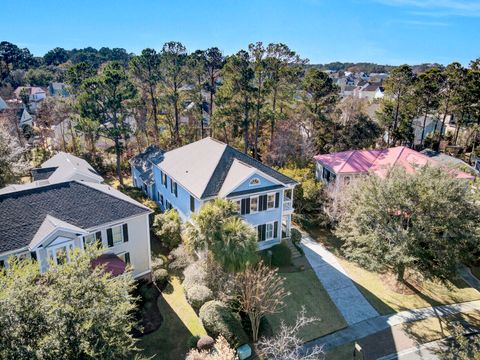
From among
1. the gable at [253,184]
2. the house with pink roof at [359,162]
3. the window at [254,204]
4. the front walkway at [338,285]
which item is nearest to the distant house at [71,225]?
the gable at [253,184]

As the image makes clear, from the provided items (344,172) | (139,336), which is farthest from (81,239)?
(344,172)

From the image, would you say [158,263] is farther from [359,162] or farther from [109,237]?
[359,162]

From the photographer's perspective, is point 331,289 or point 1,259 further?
point 331,289

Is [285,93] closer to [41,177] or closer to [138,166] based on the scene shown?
[138,166]

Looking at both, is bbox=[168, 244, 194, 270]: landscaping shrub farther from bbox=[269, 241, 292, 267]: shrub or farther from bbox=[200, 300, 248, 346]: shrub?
bbox=[269, 241, 292, 267]: shrub

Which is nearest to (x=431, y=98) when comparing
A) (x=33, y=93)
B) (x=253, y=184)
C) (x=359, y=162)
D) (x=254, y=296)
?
(x=359, y=162)

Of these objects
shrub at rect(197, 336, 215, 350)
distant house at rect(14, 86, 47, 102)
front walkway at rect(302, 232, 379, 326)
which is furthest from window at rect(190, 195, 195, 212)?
distant house at rect(14, 86, 47, 102)
